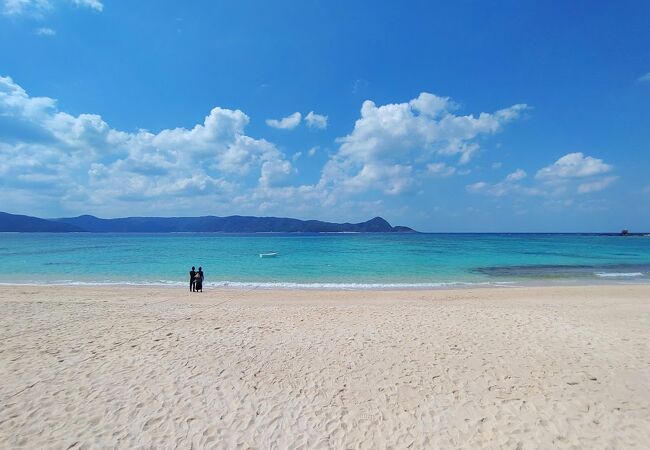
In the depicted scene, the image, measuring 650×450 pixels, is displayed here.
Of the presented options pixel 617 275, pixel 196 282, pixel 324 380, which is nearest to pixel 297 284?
pixel 196 282

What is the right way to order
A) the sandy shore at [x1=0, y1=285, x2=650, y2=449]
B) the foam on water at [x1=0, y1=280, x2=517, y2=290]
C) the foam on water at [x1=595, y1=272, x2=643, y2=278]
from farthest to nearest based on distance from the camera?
1. the foam on water at [x1=595, y1=272, x2=643, y2=278]
2. the foam on water at [x1=0, y1=280, x2=517, y2=290]
3. the sandy shore at [x1=0, y1=285, x2=650, y2=449]

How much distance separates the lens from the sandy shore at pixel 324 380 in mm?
4691

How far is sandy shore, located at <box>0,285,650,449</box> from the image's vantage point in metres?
4.69

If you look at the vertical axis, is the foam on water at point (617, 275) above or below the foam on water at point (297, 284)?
above

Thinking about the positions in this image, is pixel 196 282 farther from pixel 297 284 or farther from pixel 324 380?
pixel 324 380

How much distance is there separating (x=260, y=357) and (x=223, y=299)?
884 cm

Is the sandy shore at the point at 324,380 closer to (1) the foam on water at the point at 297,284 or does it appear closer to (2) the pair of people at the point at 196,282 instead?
(2) the pair of people at the point at 196,282

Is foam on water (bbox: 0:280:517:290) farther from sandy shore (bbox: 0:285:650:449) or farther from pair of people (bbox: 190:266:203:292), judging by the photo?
sandy shore (bbox: 0:285:650:449)

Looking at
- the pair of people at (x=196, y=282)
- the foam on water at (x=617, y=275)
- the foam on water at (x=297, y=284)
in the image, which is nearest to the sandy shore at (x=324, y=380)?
the pair of people at (x=196, y=282)

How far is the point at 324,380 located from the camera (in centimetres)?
623

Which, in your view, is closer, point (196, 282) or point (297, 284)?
point (196, 282)

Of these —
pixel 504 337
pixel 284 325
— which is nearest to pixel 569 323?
pixel 504 337

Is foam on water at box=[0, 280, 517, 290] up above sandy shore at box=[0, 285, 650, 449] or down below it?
below

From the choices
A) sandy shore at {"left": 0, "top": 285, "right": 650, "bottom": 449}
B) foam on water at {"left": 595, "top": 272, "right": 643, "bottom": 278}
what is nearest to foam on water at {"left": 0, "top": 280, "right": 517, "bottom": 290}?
foam on water at {"left": 595, "top": 272, "right": 643, "bottom": 278}
